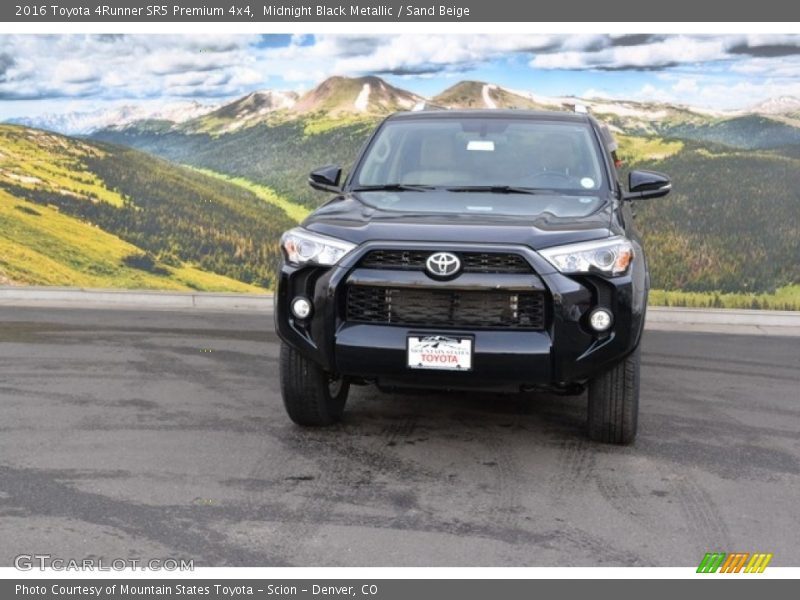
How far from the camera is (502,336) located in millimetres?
4789

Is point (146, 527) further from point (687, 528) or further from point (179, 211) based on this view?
point (179, 211)

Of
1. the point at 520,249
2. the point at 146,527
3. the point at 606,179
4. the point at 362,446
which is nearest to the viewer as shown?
the point at 146,527

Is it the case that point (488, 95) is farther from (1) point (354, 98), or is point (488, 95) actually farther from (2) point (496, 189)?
(2) point (496, 189)

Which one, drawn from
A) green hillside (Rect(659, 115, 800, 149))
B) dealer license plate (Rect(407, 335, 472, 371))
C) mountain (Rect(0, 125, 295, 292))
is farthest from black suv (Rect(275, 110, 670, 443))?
mountain (Rect(0, 125, 295, 292))

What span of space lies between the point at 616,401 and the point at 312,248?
183 cm

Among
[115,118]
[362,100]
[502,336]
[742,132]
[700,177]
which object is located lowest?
[700,177]

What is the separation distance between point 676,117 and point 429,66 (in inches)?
108

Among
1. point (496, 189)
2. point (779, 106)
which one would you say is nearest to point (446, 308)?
point (496, 189)

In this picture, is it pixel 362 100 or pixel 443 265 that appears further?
pixel 362 100

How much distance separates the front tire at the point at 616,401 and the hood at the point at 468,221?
745 millimetres

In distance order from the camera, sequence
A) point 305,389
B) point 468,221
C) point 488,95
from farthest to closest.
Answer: point 488,95 → point 305,389 → point 468,221

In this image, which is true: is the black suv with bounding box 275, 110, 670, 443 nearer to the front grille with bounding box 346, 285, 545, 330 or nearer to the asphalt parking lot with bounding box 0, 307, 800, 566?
the front grille with bounding box 346, 285, 545, 330

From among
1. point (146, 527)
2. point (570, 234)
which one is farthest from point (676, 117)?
point (146, 527)

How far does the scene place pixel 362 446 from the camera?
5.39 m
